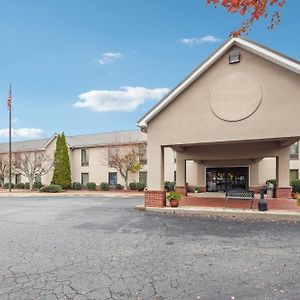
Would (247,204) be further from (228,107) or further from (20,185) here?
(20,185)

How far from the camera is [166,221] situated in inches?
443

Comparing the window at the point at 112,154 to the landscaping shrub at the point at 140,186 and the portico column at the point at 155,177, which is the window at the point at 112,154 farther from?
the portico column at the point at 155,177

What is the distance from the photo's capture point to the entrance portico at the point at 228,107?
11.4 meters

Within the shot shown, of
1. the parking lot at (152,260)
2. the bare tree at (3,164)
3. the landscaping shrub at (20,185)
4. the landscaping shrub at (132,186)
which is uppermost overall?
the bare tree at (3,164)

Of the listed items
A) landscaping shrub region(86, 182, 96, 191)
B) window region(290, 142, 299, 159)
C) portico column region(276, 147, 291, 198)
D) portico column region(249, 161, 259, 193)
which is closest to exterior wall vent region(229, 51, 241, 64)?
portico column region(276, 147, 291, 198)

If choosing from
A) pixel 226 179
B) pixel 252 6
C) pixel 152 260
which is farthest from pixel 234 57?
pixel 226 179

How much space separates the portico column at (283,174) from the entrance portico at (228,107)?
648cm

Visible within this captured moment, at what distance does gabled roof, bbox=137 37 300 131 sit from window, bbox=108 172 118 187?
67.7ft

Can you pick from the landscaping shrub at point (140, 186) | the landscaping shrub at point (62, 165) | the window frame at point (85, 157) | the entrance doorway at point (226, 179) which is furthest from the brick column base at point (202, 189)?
the landscaping shrub at point (62, 165)

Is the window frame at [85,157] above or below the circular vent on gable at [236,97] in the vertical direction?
below

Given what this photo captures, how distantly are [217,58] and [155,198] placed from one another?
304 inches

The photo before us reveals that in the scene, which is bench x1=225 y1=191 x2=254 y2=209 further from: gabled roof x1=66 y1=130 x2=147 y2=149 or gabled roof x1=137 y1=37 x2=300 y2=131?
gabled roof x1=66 y1=130 x2=147 y2=149

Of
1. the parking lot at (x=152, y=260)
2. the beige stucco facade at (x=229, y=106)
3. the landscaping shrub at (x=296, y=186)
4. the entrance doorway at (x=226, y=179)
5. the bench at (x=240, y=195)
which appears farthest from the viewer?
the entrance doorway at (x=226, y=179)

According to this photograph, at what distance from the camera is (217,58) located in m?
12.6
